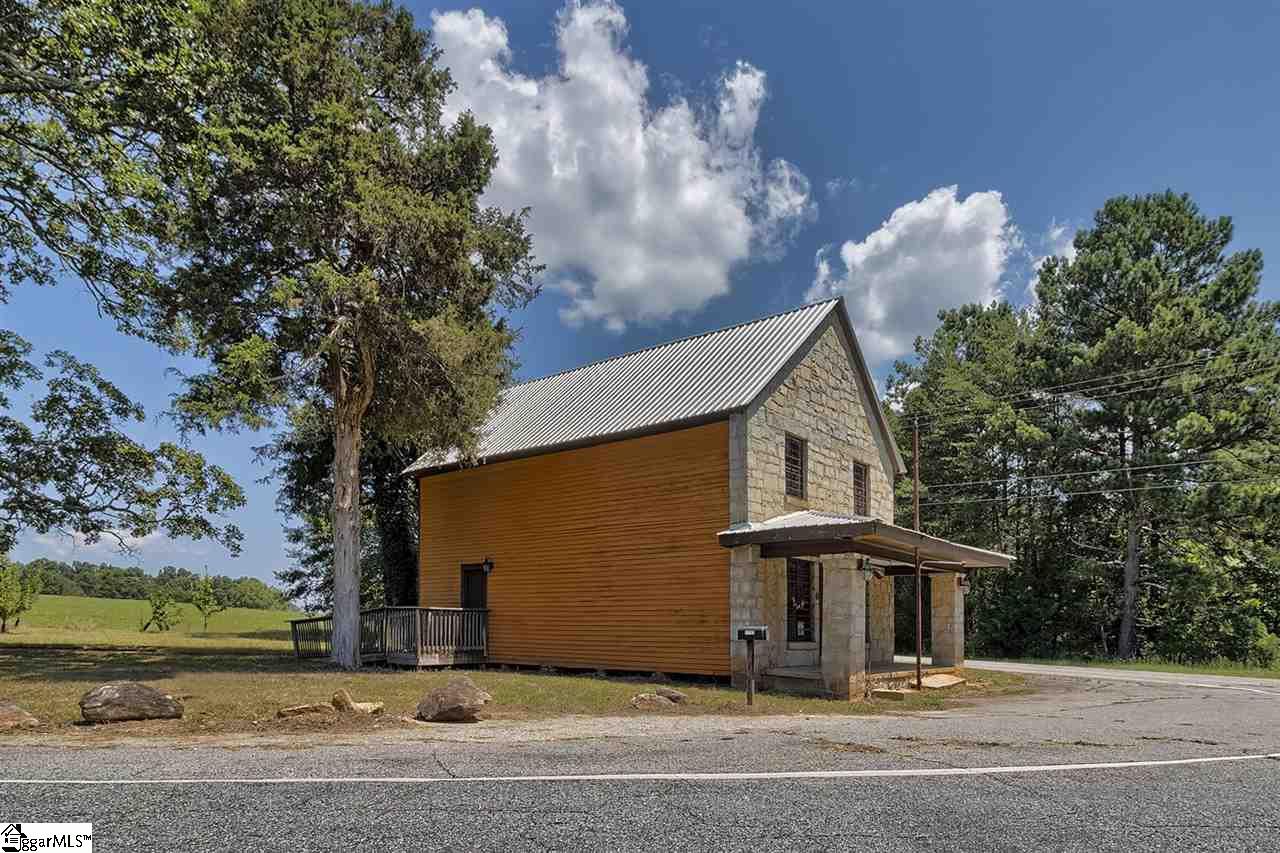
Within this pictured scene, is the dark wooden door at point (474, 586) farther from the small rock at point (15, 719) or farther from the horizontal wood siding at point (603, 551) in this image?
the small rock at point (15, 719)

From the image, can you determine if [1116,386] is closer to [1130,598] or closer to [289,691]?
[1130,598]

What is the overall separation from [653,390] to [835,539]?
6.35 m

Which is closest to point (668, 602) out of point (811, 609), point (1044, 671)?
point (811, 609)

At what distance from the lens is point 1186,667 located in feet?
79.6

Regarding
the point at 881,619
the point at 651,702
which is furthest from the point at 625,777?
the point at 881,619

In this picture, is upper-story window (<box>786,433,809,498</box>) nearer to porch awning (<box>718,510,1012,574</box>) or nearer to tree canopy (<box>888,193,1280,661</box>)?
porch awning (<box>718,510,1012,574</box>)

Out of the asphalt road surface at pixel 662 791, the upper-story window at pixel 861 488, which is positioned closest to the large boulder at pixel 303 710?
the asphalt road surface at pixel 662 791

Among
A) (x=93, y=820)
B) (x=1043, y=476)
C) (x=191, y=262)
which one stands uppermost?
→ (x=191, y=262)

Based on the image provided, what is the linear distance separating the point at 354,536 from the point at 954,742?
45.1ft

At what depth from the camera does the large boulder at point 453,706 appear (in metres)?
9.98

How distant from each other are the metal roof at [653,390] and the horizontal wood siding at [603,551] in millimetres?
557

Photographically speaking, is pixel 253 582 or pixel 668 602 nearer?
pixel 668 602

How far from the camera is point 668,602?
17.3 meters

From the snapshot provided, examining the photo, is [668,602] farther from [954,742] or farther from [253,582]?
[253,582]
